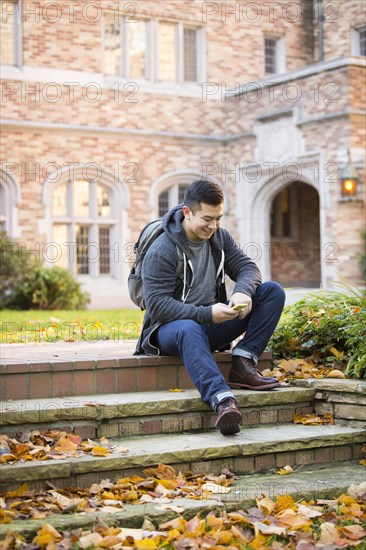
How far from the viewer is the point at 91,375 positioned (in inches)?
221

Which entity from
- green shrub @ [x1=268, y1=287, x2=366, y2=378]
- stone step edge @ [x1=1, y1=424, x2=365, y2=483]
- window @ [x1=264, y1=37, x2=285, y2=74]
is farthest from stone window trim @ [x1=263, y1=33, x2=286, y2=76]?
stone step edge @ [x1=1, y1=424, x2=365, y2=483]

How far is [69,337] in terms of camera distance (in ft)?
26.4

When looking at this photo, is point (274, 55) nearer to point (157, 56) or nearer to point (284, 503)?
point (157, 56)

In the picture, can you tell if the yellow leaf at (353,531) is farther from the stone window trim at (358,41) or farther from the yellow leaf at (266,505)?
the stone window trim at (358,41)

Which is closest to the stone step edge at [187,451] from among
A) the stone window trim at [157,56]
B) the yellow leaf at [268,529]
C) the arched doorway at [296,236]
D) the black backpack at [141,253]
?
the yellow leaf at [268,529]

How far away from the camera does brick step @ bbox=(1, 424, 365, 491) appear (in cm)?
444

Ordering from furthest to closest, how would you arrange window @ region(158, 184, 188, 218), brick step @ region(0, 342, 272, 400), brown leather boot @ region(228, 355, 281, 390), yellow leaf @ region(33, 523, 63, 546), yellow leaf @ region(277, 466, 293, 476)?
1. window @ region(158, 184, 188, 218)
2. brown leather boot @ region(228, 355, 281, 390)
3. brick step @ region(0, 342, 272, 400)
4. yellow leaf @ region(277, 466, 293, 476)
5. yellow leaf @ region(33, 523, 63, 546)

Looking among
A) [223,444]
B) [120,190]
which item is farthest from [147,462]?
[120,190]

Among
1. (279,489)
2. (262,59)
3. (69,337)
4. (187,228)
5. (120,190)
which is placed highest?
(262,59)

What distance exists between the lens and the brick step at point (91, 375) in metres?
5.35

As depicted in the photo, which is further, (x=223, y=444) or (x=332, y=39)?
(x=332, y=39)

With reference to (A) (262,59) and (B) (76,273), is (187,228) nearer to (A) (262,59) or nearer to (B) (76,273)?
(B) (76,273)

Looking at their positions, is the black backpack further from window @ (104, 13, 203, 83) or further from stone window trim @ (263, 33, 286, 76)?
stone window trim @ (263, 33, 286, 76)

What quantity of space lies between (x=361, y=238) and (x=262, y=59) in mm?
5155
